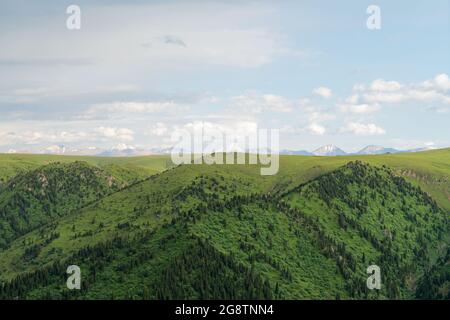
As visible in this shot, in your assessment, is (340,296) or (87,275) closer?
(87,275)
